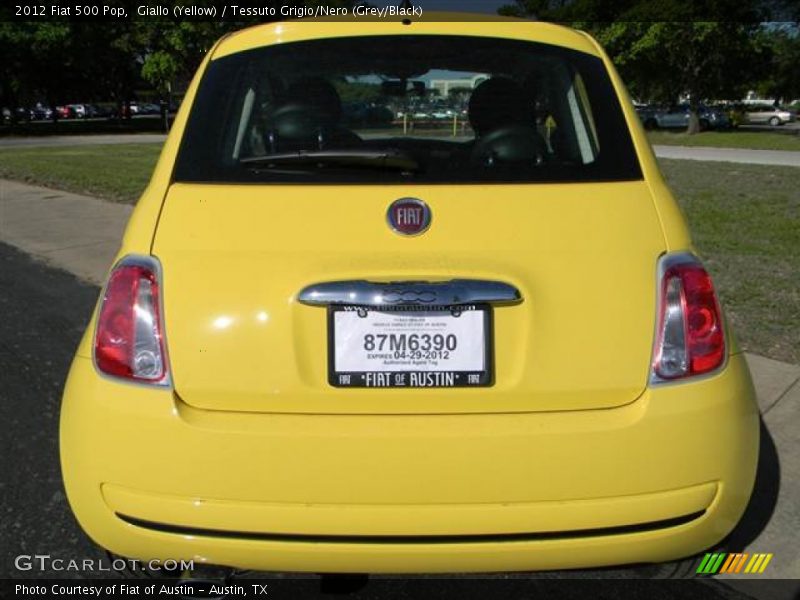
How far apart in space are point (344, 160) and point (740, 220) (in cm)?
784

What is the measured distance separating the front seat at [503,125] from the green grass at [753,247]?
2.82m

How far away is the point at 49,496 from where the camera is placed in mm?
3170

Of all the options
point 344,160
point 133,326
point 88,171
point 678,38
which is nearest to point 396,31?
point 344,160

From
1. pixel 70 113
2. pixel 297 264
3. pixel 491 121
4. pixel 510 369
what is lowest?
pixel 70 113

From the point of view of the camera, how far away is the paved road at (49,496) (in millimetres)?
2617

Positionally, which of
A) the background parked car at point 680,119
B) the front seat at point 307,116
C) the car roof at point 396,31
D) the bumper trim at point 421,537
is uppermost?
the car roof at point 396,31

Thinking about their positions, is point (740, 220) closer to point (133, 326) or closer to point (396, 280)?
point (396, 280)

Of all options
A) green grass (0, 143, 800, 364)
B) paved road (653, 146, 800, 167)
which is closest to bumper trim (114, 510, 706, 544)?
green grass (0, 143, 800, 364)

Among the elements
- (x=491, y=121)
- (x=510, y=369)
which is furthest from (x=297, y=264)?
(x=491, y=121)

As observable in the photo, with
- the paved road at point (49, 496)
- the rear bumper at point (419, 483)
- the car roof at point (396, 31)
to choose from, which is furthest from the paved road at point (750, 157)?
the rear bumper at point (419, 483)

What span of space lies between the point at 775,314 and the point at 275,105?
4.03m

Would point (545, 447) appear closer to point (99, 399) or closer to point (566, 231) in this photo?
point (566, 231)

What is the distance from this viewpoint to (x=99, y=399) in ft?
6.45

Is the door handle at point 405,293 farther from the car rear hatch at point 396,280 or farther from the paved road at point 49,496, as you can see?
the paved road at point 49,496
